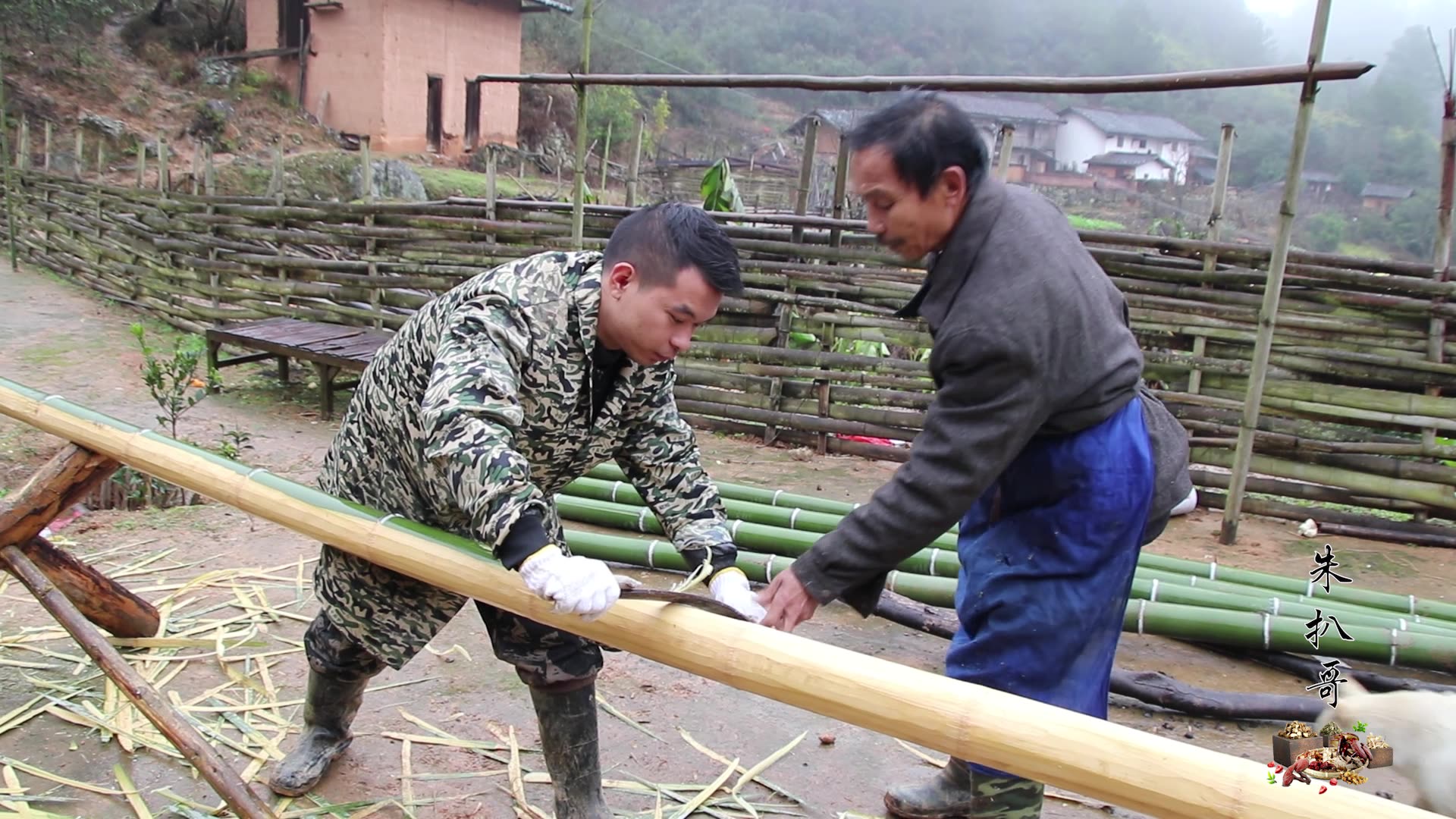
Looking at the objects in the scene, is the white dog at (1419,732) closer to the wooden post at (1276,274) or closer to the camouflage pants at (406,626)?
the camouflage pants at (406,626)

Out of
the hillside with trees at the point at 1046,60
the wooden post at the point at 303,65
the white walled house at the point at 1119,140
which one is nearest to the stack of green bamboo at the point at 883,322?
the wooden post at the point at 303,65

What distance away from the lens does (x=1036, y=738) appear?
1.35 m

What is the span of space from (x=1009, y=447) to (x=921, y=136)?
1.94 feet

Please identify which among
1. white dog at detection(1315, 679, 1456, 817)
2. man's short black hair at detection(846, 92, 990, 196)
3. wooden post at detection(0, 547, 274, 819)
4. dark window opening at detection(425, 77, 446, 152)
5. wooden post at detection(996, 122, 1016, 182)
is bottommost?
wooden post at detection(0, 547, 274, 819)

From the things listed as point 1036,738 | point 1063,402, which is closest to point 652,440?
point 1063,402

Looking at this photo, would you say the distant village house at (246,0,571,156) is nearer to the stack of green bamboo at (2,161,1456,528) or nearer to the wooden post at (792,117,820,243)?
the stack of green bamboo at (2,161,1456,528)

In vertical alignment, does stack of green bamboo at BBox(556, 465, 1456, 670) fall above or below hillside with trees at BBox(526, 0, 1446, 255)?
below

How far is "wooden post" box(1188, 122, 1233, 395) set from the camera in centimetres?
559

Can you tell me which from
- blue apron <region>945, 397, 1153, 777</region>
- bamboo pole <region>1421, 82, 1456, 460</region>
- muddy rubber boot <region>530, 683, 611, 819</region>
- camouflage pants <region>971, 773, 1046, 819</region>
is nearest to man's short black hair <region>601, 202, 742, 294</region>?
blue apron <region>945, 397, 1153, 777</region>

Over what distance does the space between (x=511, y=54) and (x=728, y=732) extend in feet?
64.3

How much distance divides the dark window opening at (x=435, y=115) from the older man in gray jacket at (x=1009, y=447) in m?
18.2

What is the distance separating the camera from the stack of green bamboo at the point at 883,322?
212 inches

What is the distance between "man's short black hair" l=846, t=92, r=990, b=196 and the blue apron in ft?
1.91

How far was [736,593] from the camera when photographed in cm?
200
